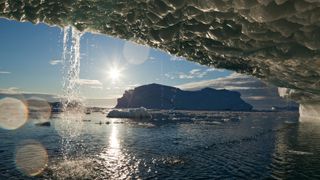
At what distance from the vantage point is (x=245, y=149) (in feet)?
148

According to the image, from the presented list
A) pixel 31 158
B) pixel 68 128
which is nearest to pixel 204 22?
pixel 31 158

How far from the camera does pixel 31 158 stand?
120 ft

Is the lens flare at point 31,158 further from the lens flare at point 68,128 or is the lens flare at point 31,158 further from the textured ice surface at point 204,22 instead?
the textured ice surface at point 204,22

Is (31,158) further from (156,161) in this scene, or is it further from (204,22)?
(204,22)

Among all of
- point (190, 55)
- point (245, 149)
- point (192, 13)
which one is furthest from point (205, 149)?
point (192, 13)

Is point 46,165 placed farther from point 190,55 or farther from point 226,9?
point 226,9

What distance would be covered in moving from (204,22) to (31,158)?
1024 inches

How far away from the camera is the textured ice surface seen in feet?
53.2

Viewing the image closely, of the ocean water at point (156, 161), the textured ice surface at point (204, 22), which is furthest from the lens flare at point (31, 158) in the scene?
the textured ice surface at point (204, 22)

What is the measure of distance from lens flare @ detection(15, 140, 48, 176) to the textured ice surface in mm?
13754

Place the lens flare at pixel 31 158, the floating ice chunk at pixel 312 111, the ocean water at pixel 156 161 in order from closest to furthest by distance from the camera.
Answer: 1. the ocean water at pixel 156 161
2. the lens flare at pixel 31 158
3. the floating ice chunk at pixel 312 111

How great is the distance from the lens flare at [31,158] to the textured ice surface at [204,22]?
1375 centimetres

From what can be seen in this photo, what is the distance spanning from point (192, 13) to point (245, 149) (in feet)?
98.3

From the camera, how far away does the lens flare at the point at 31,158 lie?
3017cm
